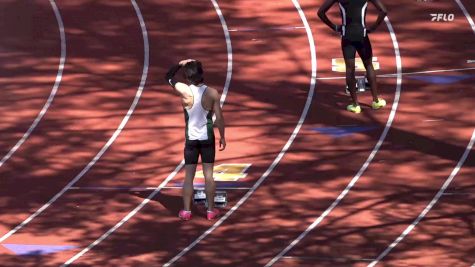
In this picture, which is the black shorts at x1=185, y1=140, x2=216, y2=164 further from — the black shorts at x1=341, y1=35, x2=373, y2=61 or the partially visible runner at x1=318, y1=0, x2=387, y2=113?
the black shorts at x1=341, y1=35, x2=373, y2=61

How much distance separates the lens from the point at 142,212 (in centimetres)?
1862

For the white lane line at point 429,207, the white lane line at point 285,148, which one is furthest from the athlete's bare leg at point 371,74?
the white lane line at point 429,207

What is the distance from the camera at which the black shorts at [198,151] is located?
18.3 m

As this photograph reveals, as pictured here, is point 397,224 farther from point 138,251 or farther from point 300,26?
point 300,26

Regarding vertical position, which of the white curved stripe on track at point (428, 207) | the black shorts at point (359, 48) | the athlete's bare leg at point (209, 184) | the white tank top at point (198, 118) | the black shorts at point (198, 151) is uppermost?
the black shorts at point (359, 48)

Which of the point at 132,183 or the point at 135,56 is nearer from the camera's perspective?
the point at 132,183

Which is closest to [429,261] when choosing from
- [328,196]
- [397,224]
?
[397,224]

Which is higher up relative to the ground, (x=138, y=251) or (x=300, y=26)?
(x=300, y=26)

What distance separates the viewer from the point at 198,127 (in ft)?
59.9

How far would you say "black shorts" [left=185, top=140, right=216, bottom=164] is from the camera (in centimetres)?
1828

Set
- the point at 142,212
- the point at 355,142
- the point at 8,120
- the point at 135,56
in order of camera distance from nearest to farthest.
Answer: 1. the point at 142,212
2. the point at 355,142
3. the point at 8,120
4. the point at 135,56

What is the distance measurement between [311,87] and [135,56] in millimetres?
3059

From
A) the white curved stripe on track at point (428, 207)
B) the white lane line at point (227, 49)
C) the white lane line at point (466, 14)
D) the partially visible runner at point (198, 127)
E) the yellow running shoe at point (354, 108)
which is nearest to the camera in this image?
the white curved stripe on track at point (428, 207)

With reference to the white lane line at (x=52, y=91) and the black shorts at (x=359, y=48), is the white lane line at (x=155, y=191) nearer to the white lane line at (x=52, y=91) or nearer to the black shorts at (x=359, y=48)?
the black shorts at (x=359, y=48)
